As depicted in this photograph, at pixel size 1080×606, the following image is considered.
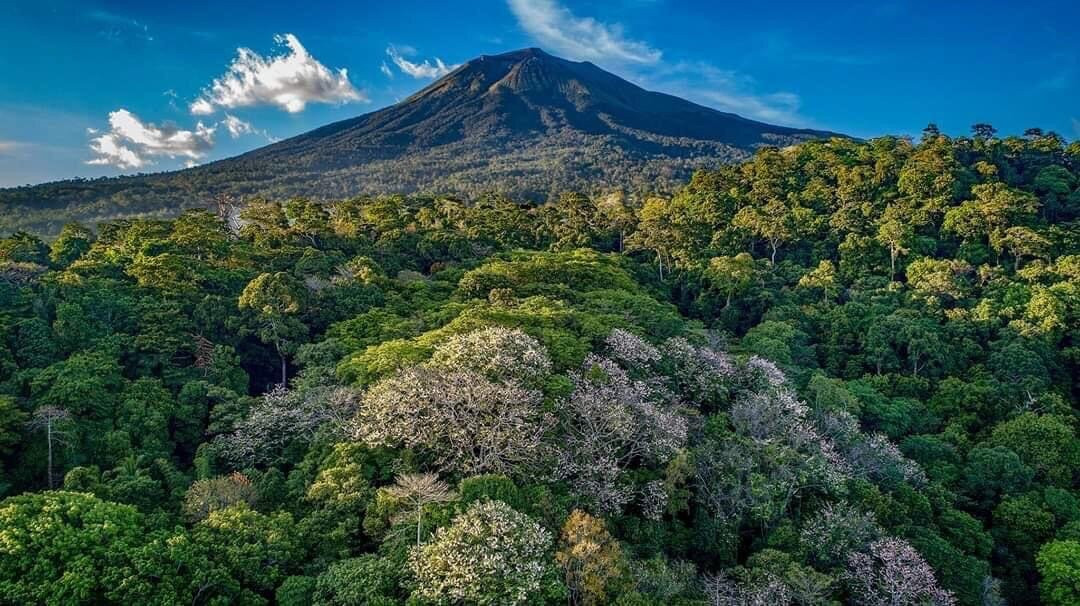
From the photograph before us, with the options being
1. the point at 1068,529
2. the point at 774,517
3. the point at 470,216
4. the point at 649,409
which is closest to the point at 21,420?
the point at 649,409

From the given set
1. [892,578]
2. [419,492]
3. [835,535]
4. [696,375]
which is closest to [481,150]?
[696,375]

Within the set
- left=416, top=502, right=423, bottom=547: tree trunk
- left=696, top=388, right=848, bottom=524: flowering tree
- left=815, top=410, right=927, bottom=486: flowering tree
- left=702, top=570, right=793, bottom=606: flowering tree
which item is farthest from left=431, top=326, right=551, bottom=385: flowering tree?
left=815, top=410, right=927, bottom=486: flowering tree

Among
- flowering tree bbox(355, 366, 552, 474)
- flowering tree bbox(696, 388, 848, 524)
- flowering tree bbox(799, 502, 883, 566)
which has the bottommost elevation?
flowering tree bbox(799, 502, 883, 566)

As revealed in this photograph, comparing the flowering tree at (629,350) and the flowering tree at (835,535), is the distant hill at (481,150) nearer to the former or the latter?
the flowering tree at (629,350)

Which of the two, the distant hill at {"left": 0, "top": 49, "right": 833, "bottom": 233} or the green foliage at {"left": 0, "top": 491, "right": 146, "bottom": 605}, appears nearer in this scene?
the green foliage at {"left": 0, "top": 491, "right": 146, "bottom": 605}

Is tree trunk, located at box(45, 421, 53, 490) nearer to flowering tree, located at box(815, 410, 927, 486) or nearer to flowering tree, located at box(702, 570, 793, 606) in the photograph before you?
flowering tree, located at box(702, 570, 793, 606)

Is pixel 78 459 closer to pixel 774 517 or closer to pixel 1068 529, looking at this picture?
pixel 774 517

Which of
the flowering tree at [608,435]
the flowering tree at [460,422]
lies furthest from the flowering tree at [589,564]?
the flowering tree at [460,422]
